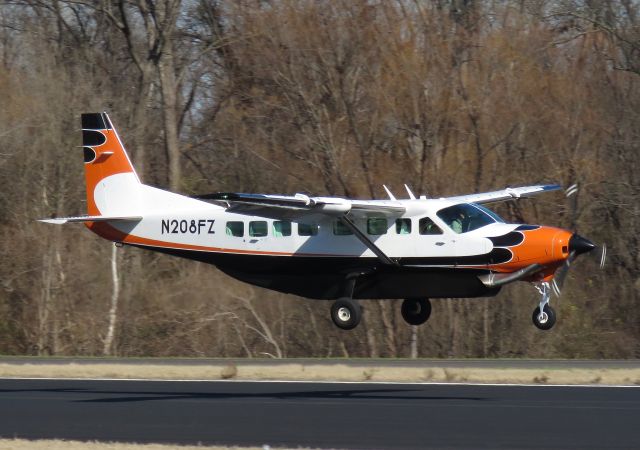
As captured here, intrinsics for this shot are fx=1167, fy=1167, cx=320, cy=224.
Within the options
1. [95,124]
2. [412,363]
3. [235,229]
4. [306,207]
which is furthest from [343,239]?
[95,124]

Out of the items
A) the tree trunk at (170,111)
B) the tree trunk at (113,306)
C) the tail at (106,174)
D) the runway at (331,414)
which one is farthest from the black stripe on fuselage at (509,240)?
the tree trunk at (170,111)

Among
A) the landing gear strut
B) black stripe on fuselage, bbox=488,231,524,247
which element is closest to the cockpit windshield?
black stripe on fuselage, bbox=488,231,524,247

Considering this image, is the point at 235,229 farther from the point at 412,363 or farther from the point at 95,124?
the point at 412,363

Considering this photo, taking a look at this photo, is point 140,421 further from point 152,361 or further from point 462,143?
point 462,143

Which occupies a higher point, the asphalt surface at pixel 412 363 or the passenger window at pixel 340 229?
the passenger window at pixel 340 229

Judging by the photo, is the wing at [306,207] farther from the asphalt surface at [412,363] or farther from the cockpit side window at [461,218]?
the asphalt surface at [412,363]

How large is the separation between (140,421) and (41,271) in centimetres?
2016

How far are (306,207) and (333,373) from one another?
10.5 feet

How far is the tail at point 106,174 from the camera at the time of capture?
24703 mm

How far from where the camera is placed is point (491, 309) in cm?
3238

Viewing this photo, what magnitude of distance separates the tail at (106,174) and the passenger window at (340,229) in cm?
438

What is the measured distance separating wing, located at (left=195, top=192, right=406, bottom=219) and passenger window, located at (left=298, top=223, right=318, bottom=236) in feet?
1.48

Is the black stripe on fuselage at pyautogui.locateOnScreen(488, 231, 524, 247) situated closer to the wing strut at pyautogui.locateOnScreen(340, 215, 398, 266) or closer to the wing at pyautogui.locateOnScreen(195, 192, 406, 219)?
the wing at pyautogui.locateOnScreen(195, 192, 406, 219)

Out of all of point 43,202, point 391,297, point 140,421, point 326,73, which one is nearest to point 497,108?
point 326,73
